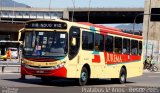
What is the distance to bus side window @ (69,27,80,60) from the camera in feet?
68.7

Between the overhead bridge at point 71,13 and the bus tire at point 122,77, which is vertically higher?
the overhead bridge at point 71,13

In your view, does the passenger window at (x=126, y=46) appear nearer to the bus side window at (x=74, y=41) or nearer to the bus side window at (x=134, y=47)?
the bus side window at (x=134, y=47)

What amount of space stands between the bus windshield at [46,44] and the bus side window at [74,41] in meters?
0.27

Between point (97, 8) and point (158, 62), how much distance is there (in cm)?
6230

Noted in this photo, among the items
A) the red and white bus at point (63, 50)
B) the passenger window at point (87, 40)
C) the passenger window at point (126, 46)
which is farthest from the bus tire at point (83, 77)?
the passenger window at point (126, 46)

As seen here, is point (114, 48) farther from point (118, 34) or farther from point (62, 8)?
point (62, 8)

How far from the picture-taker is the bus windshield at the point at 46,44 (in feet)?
68.0

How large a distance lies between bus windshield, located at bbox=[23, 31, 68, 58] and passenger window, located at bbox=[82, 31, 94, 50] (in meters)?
1.25


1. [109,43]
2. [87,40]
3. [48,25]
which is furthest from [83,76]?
[109,43]

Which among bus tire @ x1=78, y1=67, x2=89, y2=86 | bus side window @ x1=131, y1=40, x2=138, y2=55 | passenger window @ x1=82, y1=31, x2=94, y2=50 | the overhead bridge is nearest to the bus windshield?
passenger window @ x1=82, y1=31, x2=94, y2=50

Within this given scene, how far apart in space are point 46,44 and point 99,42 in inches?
131

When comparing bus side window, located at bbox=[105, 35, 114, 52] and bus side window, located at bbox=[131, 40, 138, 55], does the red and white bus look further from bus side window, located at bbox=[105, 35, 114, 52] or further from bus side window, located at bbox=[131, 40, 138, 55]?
bus side window, located at bbox=[131, 40, 138, 55]

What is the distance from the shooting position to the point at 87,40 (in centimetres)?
2209

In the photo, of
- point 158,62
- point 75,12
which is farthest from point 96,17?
point 158,62
